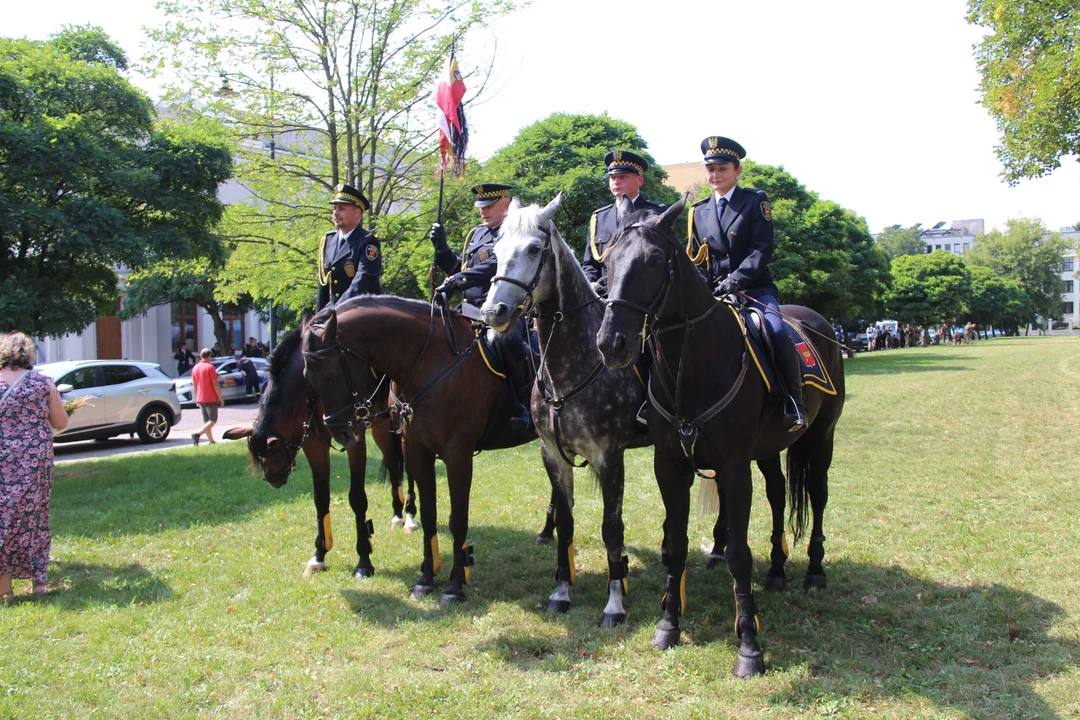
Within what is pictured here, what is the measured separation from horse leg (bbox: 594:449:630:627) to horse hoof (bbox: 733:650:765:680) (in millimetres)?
1118

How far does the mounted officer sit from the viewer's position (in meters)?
6.27

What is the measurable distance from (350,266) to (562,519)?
10.3 feet

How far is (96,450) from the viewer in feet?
58.1

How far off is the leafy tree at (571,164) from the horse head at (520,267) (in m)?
16.3

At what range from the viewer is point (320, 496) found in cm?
711

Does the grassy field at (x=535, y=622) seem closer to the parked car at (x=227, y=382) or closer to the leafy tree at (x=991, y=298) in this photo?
the parked car at (x=227, y=382)

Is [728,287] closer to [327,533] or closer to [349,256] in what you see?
[349,256]

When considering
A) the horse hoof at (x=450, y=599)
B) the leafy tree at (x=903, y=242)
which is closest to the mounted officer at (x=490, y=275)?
the horse hoof at (x=450, y=599)

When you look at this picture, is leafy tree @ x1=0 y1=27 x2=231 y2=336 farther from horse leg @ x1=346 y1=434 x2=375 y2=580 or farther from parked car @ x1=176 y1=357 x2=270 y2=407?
parked car @ x1=176 y1=357 x2=270 y2=407

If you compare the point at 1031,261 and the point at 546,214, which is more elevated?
the point at 1031,261

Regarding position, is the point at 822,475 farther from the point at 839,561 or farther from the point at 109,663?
the point at 109,663

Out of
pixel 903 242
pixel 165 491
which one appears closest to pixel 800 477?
pixel 165 491

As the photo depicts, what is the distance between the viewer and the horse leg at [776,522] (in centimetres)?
634

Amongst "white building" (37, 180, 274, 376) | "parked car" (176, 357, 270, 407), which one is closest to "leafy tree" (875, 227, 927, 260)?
"white building" (37, 180, 274, 376)
